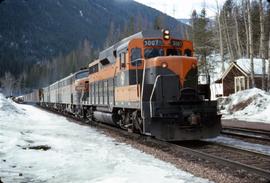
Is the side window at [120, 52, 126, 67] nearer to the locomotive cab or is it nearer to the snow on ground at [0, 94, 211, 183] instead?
the locomotive cab

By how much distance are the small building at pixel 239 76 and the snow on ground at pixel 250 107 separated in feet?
30.4

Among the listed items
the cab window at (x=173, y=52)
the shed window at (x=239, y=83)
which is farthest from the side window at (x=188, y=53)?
the shed window at (x=239, y=83)

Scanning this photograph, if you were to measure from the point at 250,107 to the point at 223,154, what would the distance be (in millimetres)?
18536

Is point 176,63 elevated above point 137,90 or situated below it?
above

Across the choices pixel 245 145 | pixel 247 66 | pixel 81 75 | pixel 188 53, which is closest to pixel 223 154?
pixel 245 145

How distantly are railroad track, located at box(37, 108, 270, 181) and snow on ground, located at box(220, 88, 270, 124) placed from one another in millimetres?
12172

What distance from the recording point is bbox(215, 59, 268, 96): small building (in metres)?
41.3

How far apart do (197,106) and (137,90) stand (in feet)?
7.32

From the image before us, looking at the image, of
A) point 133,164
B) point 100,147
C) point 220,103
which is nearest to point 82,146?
point 100,147

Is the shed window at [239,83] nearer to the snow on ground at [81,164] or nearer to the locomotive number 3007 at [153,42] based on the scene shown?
the locomotive number 3007 at [153,42]

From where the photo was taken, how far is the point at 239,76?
43.0 m

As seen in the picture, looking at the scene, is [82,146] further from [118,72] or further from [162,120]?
[118,72]

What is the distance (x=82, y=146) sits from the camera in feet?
42.6

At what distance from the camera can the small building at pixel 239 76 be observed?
41281 millimetres
